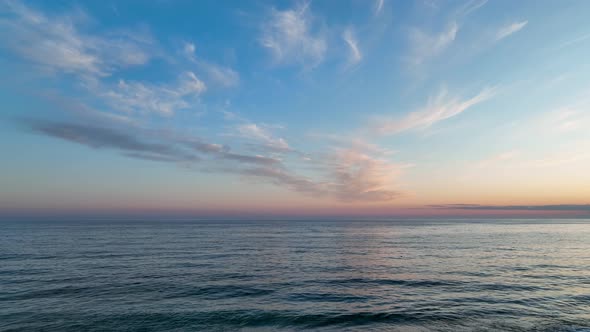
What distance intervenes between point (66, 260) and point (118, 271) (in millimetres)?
14306

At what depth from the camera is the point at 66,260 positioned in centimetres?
4369

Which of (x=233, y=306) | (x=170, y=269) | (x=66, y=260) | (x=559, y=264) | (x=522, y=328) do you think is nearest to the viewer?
(x=522, y=328)

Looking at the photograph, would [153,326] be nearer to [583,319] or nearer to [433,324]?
[433,324]

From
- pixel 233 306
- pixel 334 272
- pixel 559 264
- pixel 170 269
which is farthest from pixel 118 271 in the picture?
pixel 559 264

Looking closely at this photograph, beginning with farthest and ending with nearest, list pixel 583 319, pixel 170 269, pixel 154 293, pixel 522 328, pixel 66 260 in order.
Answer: pixel 66 260
pixel 170 269
pixel 154 293
pixel 583 319
pixel 522 328

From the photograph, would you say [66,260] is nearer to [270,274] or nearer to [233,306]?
[270,274]

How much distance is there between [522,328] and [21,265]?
2088 inches

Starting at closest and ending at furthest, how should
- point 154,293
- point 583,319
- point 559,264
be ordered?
point 583,319 → point 154,293 → point 559,264

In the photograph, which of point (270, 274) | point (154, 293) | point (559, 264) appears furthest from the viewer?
point (559, 264)

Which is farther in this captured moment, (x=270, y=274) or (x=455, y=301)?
(x=270, y=274)

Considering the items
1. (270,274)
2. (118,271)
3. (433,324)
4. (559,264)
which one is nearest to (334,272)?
(270,274)

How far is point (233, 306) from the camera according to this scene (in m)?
22.9

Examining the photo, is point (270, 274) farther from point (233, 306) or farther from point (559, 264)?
point (559, 264)

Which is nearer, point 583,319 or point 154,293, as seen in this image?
point 583,319
